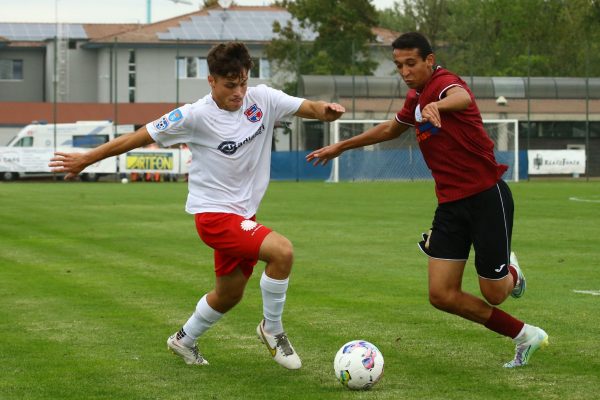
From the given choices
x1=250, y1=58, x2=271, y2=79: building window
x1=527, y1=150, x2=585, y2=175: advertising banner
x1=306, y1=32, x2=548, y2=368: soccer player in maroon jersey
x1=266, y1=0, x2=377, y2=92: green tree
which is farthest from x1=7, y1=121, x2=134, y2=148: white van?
x1=306, y1=32, x2=548, y2=368: soccer player in maroon jersey

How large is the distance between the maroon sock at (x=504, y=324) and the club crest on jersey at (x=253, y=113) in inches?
77.2

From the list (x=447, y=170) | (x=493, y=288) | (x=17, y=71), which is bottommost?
(x=493, y=288)

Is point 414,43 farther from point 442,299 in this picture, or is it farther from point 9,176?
point 9,176

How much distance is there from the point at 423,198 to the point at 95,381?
25.4 m

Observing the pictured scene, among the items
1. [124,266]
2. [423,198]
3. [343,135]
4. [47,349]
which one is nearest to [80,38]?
[343,135]

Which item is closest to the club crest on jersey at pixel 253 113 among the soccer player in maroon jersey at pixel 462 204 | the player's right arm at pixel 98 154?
the player's right arm at pixel 98 154

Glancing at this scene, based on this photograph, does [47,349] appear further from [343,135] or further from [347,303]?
[343,135]

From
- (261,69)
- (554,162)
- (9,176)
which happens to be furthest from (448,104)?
(261,69)

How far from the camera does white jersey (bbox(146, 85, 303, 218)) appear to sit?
24.9 feet

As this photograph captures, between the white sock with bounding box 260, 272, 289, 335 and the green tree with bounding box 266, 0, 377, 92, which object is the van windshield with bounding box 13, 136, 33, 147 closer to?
the green tree with bounding box 266, 0, 377, 92

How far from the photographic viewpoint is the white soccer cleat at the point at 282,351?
753 cm

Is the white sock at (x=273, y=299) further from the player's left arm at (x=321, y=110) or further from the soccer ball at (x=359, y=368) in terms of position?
the player's left arm at (x=321, y=110)

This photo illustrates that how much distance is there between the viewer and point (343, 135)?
50.2 metres

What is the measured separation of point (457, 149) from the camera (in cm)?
751
